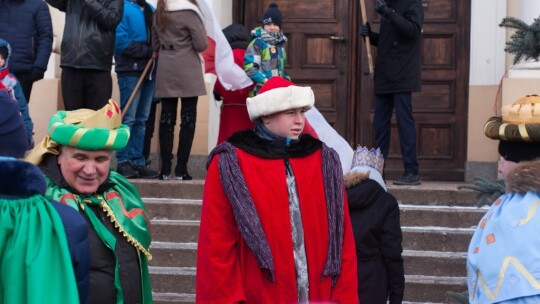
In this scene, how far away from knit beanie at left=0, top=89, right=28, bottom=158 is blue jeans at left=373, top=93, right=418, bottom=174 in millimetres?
6489

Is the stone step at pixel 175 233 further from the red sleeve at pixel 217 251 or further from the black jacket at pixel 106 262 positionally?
the black jacket at pixel 106 262

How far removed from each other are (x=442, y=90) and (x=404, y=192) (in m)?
2.40

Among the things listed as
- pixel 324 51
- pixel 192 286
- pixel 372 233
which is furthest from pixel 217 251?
pixel 324 51

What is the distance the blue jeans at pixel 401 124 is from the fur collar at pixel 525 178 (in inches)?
223

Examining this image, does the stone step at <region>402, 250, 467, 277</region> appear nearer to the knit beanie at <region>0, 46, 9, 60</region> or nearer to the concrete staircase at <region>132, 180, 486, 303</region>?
the concrete staircase at <region>132, 180, 486, 303</region>

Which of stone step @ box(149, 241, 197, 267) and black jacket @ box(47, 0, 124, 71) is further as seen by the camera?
black jacket @ box(47, 0, 124, 71)

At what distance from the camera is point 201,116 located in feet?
37.7

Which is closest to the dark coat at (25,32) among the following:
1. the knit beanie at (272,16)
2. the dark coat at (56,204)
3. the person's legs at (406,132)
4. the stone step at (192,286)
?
the knit beanie at (272,16)

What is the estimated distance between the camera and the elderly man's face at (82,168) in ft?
15.4

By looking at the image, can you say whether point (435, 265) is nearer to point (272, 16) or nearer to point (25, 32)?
point (272, 16)

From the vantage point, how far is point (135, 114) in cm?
1027

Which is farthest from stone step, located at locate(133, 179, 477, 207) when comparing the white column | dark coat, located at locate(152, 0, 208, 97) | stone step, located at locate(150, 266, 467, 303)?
the white column

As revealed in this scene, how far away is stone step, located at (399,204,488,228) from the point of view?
9.21 metres

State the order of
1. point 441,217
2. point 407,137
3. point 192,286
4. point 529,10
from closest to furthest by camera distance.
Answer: point 192,286 < point 441,217 < point 407,137 < point 529,10
